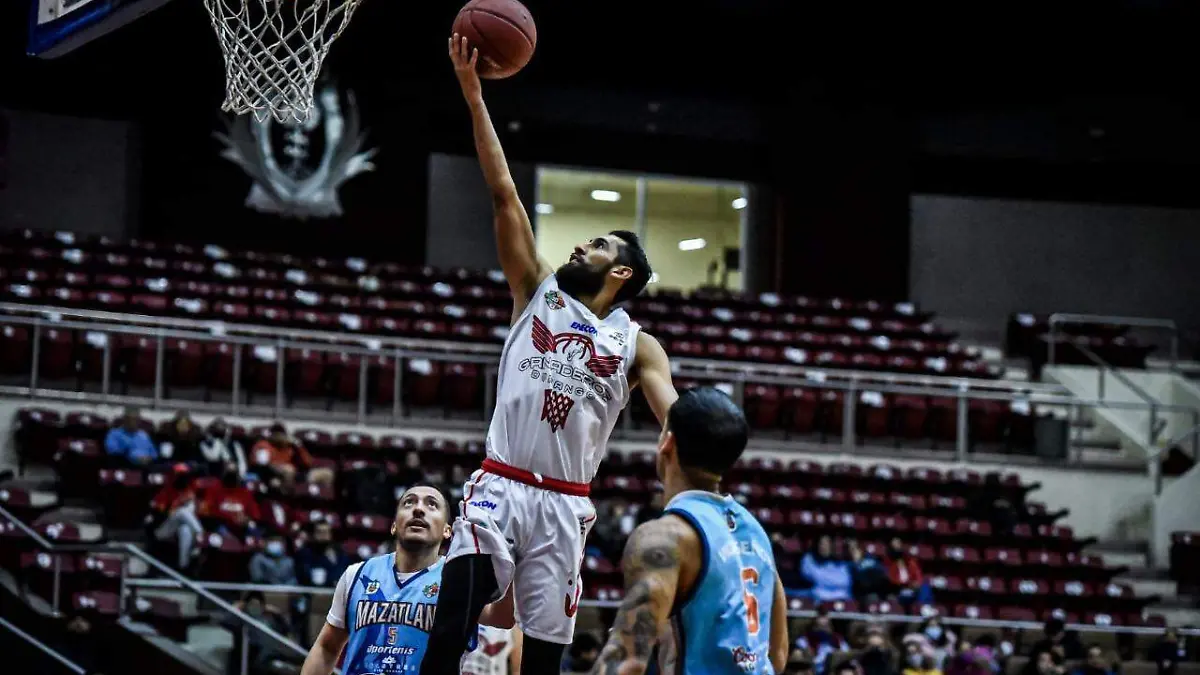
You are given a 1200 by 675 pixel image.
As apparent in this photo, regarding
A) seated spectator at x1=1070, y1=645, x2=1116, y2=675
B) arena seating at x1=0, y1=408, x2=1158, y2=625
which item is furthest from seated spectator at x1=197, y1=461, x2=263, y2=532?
seated spectator at x1=1070, y1=645, x2=1116, y2=675

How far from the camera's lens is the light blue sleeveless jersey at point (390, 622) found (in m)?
6.32

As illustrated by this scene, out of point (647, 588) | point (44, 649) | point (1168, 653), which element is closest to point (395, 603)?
point (647, 588)

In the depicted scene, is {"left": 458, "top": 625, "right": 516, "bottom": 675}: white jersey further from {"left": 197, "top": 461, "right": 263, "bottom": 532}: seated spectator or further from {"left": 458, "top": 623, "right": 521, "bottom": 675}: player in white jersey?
{"left": 197, "top": 461, "right": 263, "bottom": 532}: seated spectator

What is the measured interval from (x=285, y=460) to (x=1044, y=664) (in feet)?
22.0

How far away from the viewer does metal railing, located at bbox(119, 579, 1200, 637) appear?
462 inches

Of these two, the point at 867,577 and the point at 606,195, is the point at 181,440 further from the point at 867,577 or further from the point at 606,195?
the point at 606,195

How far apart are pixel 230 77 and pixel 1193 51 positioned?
64.3ft

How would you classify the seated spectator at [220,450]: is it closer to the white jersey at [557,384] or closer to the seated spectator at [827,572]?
the seated spectator at [827,572]

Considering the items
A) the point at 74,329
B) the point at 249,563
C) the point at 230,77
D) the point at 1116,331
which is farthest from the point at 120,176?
the point at 230,77

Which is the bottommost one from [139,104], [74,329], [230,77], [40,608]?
[40,608]

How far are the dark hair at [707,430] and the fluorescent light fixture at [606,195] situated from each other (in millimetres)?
23495

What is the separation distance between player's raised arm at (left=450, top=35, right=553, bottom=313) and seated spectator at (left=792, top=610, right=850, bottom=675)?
784 cm

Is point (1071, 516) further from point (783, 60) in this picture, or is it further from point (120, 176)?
point (120, 176)

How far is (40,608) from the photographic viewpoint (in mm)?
12148
